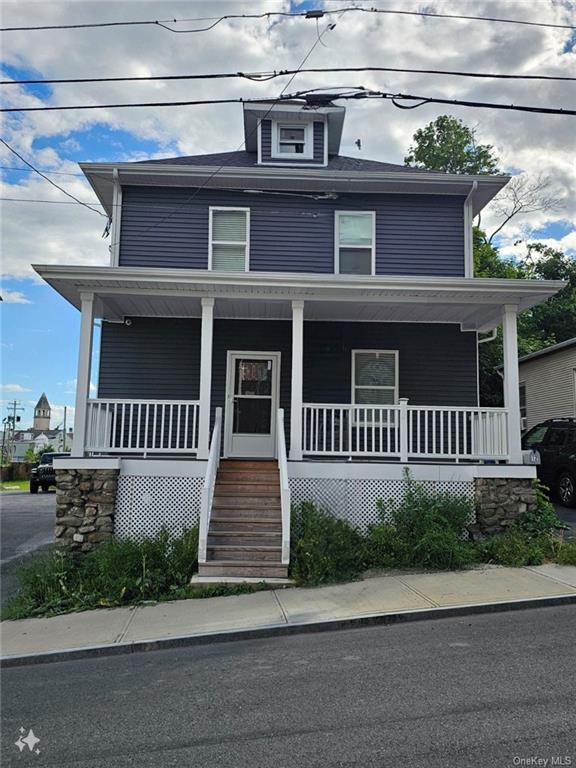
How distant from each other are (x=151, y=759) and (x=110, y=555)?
13.0 feet

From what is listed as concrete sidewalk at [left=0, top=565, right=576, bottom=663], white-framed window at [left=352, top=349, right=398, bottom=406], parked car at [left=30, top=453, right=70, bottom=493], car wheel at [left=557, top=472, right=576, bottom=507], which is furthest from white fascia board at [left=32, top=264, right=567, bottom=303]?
parked car at [left=30, top=453, right=70, bottom=493]

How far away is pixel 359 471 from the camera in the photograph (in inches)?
307

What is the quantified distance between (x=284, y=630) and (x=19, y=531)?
8.19m

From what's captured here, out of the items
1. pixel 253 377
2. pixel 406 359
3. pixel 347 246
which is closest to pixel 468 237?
pixel 347 246

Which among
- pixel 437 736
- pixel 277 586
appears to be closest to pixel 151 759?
pixel 437 736

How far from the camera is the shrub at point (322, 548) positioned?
6.39m

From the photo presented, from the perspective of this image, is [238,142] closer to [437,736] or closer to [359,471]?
[359,471]

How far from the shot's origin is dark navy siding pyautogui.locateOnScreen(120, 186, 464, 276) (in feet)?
35.3

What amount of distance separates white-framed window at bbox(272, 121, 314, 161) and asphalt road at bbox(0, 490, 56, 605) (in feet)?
29.8

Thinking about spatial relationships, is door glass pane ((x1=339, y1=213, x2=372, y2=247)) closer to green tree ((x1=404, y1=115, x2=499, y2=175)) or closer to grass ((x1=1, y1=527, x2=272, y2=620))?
grass ((x1=1, y1=527, x2=272, y2=620))

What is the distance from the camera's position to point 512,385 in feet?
26.9

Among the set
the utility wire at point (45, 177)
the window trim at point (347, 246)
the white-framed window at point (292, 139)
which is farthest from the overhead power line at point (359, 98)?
the white-framed window at point (292, 139)

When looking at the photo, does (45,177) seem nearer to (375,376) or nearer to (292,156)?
(292,156)
